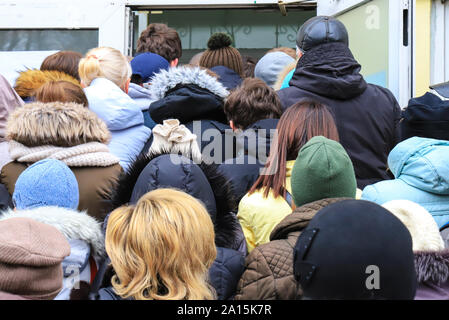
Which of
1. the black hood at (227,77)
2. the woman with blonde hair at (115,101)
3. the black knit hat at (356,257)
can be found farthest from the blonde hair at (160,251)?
the black hood at (227,77)

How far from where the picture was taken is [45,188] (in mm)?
2617

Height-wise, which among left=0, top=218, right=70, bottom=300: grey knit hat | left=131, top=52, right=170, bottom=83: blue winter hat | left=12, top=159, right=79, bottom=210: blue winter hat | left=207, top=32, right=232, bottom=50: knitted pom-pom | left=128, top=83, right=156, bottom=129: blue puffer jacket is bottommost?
left=0, top=218, right=70, bottom=300: grey knit hat

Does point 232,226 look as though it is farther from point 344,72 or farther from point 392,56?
point 392,56

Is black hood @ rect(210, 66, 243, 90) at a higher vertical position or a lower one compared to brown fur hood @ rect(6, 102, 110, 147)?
higher

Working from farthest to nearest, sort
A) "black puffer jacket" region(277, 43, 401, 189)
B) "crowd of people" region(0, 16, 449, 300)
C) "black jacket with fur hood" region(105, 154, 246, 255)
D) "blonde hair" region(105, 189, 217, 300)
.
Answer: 1. "black puffer jacket" region(277, 43, 401, 189)
2. "black jacket with fur hood" region(105, 154, 246, 255)
3. "blonde hair" region(105, 189, 217, 300)
4. "crowd of people" region(0, 16, 449, 300)

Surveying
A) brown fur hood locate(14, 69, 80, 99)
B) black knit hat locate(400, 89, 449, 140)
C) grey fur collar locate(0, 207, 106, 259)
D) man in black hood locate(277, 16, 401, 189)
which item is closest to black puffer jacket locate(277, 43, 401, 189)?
man in black hood locate(277, 16, 401, 189)

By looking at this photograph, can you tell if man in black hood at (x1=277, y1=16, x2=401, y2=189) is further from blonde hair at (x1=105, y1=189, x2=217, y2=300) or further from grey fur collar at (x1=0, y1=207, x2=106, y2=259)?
blonde hair at (x1=105, y1=189, x2=217, y2=300)

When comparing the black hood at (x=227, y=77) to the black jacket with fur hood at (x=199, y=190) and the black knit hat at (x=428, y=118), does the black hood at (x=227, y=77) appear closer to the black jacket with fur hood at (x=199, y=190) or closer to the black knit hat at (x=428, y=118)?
the black knit hat at (x=428, y=118)

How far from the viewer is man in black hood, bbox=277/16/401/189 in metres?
3.63

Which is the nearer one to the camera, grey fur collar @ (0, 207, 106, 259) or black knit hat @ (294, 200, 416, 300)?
black knit hat @ (294, 200, 416, 300)

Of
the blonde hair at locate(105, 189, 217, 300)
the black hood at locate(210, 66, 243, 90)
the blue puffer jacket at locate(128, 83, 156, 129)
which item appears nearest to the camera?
the blonde hair at locate(105, 189, 217, 300)

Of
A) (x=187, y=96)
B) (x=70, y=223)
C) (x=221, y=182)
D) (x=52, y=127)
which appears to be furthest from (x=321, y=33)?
(x=70, y=223)

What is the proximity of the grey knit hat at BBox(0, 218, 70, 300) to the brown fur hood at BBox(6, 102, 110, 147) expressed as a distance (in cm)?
100

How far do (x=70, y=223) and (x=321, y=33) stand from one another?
6.78 ft
